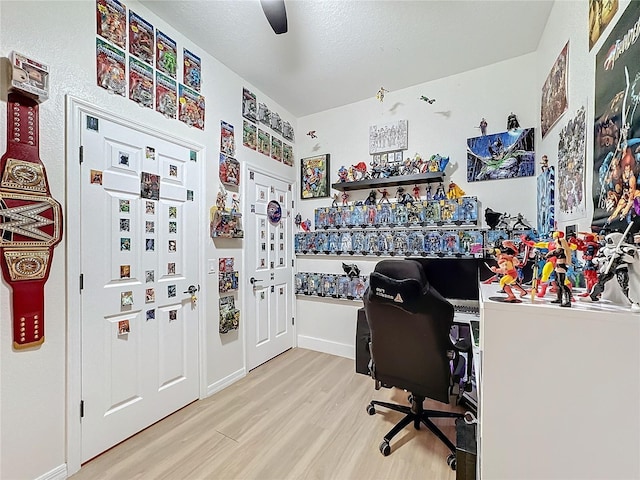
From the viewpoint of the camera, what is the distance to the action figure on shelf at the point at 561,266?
0.87 m

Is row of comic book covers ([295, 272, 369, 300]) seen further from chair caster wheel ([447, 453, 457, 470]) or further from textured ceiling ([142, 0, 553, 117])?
textured ceiling ([142, 0, 553, 117])

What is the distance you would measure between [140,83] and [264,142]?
51.0 inches

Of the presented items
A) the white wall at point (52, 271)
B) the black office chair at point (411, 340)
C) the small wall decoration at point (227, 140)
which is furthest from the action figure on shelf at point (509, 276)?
the small wall decoration at point (227, 140)

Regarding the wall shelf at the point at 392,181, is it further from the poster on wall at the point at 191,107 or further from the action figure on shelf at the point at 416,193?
the poster on wall at the point at 191,107

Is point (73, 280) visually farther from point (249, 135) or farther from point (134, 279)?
point (249, 135)

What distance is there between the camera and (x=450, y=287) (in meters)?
2.49

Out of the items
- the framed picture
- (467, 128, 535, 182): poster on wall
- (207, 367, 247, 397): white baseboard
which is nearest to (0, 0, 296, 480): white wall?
(207, 367, 247, 397): white baseboard

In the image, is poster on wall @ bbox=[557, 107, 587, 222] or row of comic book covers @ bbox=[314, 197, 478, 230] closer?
poster on wall @ bbox=[557, 107, 587, 222]

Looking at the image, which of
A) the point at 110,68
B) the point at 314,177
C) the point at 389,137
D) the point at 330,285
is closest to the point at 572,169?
the point at 389,137

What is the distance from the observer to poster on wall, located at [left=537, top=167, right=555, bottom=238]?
73.9 inches

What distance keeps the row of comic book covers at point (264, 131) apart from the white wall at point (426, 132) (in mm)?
250

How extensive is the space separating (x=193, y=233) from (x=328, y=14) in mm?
1945

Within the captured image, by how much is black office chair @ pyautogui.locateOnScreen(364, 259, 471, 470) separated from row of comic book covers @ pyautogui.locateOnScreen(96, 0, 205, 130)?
2013 mm

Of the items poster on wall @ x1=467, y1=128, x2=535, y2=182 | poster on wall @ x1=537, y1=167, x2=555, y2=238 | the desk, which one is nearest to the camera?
the desk
